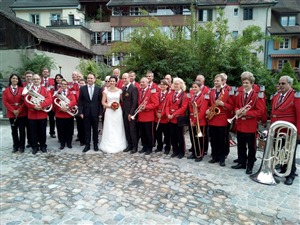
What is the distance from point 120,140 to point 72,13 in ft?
101

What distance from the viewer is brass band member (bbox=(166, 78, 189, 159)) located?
20.7 feet

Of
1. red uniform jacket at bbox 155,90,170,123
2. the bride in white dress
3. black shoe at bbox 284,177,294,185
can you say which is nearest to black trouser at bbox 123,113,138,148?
the bride in white dress

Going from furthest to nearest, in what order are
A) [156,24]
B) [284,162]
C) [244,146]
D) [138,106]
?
[156,24], [138,106], [244,146], [284,162]

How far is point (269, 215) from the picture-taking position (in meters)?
3.86

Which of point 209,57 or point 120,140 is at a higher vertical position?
point 209,57

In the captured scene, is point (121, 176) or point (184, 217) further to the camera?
point (121, 176)

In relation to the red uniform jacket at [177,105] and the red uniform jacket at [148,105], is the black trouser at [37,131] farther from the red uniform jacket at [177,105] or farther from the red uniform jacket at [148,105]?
the red uniform jacket at [177,105]

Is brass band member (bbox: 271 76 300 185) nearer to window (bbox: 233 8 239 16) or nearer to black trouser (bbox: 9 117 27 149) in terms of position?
black trouser (bbox: 9 117 27 149)

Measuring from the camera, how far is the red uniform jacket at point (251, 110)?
529cm

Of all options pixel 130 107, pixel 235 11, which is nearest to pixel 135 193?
pixel 130 107

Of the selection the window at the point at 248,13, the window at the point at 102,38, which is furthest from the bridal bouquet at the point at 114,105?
the window at the point at 248,13

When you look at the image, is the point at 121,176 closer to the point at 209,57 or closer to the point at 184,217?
the point at 184,217

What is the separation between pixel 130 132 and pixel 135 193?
8.58 feet

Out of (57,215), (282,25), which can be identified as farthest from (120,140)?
(282,25)
